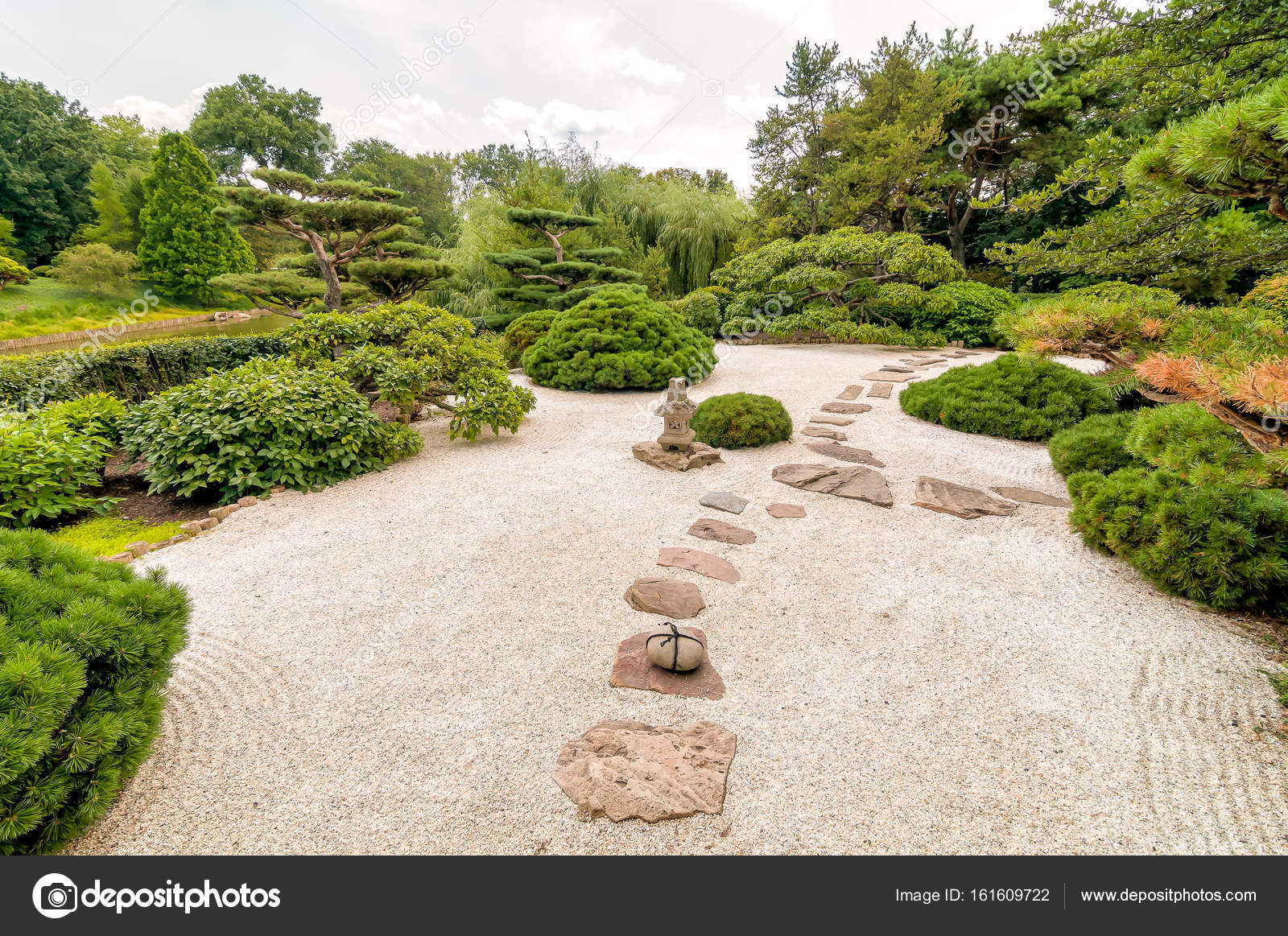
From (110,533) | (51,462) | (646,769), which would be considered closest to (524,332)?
(51,462)

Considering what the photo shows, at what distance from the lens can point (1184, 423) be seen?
1935 mm

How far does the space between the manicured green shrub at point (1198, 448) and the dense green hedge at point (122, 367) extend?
735 centimetres

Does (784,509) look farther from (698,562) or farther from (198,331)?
(198,331)

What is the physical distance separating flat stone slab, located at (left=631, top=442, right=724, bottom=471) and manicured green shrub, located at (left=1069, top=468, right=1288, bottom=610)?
8.75ft

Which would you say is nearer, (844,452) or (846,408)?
(844,452)

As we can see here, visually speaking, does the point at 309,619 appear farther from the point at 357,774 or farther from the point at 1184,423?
the point at 1184,423

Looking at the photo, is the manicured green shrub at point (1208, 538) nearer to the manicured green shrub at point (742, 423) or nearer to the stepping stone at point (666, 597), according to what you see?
the stepping stone at point (666, 597)

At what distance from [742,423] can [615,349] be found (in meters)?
3.03

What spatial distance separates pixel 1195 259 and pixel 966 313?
834 centimetres

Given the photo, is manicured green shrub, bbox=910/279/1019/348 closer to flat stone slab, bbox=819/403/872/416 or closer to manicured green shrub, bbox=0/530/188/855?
flat stone slab, bbox=819/403/872/416

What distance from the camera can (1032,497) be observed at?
356 cm

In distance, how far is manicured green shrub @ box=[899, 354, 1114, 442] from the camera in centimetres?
470

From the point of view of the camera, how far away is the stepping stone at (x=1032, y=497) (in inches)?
136

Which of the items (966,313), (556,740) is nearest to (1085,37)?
(556,740)
